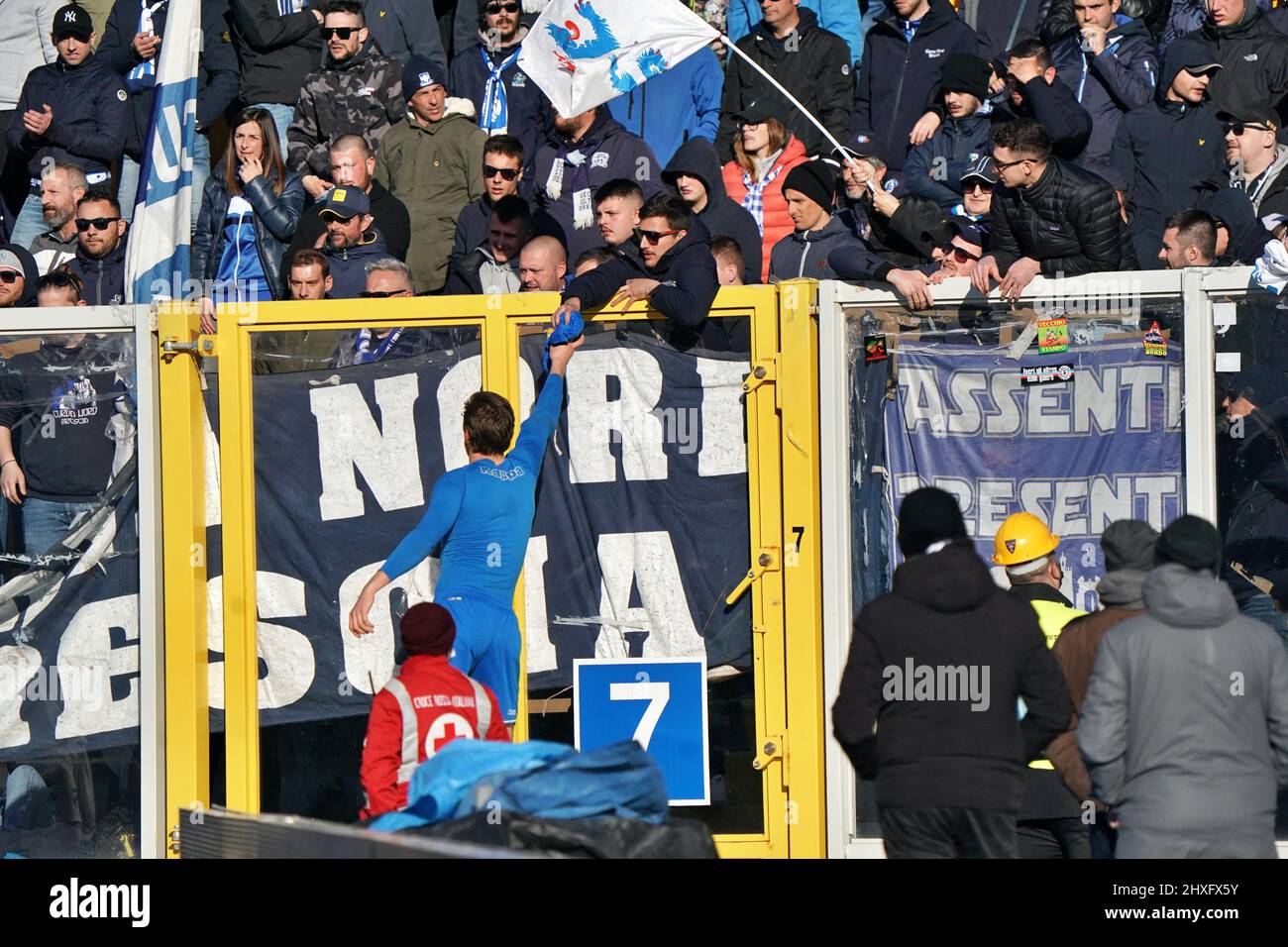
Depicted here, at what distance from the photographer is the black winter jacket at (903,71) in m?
10.9

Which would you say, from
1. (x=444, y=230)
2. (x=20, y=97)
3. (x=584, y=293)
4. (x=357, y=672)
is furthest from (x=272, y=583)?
(x=20, y=97)

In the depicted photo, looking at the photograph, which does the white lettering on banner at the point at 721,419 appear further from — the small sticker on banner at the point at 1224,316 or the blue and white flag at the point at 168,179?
the blue and white flag at the point at 168,179

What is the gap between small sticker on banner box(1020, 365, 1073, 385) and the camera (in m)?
8.60

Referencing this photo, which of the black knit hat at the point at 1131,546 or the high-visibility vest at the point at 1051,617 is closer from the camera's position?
the black knit hat at the point at 1131,546

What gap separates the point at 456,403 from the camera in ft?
29.8

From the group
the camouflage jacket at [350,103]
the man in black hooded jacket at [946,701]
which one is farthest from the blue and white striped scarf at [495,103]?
the man in black hooded jacket at [946,701]

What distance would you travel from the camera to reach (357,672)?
9062 millimetres

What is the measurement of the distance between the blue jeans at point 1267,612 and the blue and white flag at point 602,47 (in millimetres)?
4148

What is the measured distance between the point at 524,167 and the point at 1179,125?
3.75m

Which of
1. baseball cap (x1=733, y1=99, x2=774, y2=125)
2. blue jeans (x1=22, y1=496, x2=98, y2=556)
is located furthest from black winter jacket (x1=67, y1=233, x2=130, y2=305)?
baseball cap (x1=733, y1=99, x2=774, y2=125)

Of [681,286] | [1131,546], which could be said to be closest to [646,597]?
[681,286]

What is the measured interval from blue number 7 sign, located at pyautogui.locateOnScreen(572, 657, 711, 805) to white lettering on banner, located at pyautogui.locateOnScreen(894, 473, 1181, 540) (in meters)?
1.40

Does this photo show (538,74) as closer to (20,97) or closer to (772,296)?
(772,296)

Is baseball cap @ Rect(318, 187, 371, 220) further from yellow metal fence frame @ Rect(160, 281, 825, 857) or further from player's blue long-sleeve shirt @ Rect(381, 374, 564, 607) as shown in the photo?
player's blue long-sleeve shirt @ Rect(381, 374, 564, 607)
